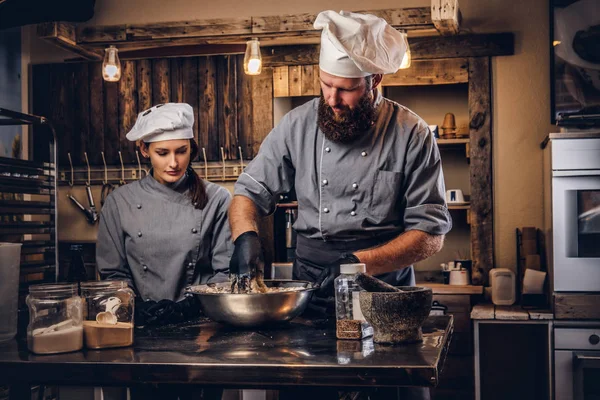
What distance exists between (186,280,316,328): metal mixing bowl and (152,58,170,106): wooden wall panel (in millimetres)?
3658

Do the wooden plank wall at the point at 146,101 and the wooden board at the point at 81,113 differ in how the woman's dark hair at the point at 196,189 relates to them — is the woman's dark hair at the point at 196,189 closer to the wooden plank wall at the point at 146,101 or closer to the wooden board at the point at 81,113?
the wooden plank wall at the point at 146,101

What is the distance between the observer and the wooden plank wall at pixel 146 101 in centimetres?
543

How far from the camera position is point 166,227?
3070 millimetres

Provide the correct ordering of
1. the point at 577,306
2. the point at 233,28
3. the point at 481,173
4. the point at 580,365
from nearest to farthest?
the point at 580,365
the point at 577,306
the point at 233,28
the point at 481,173

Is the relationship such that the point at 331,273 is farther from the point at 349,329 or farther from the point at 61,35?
the point at 61,35

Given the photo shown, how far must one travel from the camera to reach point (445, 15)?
450cm

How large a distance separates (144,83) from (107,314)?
3.91m

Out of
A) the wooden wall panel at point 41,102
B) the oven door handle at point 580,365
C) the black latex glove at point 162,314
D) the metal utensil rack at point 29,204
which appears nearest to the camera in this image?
the black latex glove at point 162,314

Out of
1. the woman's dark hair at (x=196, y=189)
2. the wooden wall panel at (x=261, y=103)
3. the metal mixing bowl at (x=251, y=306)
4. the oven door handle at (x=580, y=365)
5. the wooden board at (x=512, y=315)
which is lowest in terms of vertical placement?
the oven door handle at (x=580, y=365)

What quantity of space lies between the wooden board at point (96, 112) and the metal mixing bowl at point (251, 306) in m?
3.84

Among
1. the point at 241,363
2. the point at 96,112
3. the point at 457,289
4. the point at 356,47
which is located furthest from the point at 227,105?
the point at 241,363

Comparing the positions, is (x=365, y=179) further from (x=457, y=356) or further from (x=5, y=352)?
(x=457, y=356)

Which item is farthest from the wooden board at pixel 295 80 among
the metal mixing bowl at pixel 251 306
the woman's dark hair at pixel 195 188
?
the metal mixing bowl at pixel 251 306

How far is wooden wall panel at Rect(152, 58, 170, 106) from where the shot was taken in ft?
18.3
